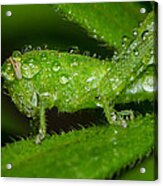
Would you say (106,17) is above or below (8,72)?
above

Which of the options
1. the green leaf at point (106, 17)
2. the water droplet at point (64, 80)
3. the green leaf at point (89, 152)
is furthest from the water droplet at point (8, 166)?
the green leaf at point (106, 17)

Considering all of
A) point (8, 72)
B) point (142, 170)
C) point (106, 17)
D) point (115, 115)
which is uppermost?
point (106, 17)

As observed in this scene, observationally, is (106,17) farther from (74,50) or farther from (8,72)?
(8,72)

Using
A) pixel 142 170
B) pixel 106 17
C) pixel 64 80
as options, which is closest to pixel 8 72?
pixel 64 80

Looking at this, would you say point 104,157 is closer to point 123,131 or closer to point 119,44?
point 123,131

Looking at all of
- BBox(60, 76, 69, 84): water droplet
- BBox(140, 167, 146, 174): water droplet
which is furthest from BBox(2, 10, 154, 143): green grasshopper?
BBox(140, 167, 146, 174): water droplet

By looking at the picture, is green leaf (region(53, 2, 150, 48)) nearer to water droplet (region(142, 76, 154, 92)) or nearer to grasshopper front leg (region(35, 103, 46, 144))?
water droplet (region(142, 76, 154, 92))
